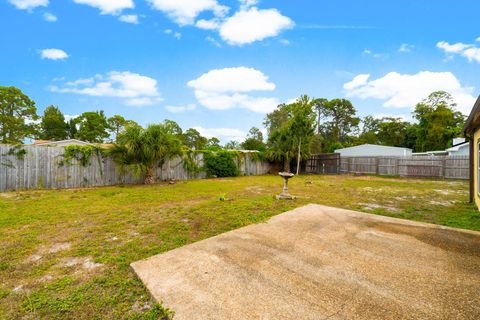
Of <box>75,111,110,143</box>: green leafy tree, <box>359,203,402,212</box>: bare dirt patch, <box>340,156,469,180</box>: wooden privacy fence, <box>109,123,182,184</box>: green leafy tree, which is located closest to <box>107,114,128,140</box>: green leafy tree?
<box>75,111,110,143</box>: green leafy tree

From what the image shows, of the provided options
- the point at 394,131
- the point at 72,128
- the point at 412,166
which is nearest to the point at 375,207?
the point at 412,166

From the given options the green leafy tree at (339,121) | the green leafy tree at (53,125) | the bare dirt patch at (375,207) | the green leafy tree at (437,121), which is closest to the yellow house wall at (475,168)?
the bare dirt patch at (375,207)

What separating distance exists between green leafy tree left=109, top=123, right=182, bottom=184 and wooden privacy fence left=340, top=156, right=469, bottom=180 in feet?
41.1

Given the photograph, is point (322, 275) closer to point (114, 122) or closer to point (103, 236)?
point (103, 236)

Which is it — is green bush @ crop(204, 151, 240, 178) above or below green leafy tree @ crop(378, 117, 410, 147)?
below

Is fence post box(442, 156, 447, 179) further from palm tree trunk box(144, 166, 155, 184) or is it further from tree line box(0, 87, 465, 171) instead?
palm tree trunk box(144, 166, 155, 184)

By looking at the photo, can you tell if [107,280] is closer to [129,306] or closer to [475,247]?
[129,306]

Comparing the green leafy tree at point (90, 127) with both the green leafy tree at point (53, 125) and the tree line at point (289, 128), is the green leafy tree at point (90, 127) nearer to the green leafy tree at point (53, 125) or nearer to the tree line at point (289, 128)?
the tree line at point (289, 128)

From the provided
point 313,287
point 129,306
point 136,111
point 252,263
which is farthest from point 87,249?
point 136,111

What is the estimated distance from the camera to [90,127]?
28719 mm

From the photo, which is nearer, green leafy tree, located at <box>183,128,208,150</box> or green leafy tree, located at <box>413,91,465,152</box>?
green leafy tree, located at <box>413,91,465,152</box>

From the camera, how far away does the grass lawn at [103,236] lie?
1.57 meters

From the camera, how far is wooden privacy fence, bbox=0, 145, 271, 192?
6594 millimetres

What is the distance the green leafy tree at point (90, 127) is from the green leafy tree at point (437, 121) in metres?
40.0
